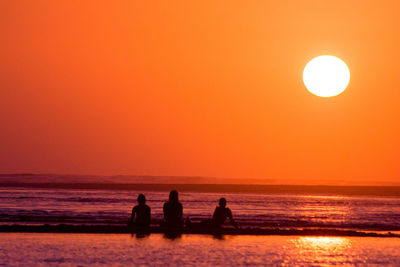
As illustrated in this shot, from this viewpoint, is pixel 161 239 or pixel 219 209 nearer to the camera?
pixel 161 239

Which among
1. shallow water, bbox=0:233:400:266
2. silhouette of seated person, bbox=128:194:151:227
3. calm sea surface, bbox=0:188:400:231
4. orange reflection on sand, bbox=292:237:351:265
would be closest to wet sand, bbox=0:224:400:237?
silhouette of seated person, bbox=128:194:151:227

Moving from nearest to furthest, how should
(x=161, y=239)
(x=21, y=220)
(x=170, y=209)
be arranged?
1. (x=161, y=239)
2. (x=170, y=209)
3. (x=21, y=220)

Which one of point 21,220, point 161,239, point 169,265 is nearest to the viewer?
point 169,265

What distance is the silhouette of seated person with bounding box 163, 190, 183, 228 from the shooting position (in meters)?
26.5

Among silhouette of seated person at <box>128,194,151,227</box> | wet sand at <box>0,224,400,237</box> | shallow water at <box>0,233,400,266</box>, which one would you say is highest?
silhouette of seated person at <box>128,194,151,227</box>

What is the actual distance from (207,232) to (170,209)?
189 centimetres

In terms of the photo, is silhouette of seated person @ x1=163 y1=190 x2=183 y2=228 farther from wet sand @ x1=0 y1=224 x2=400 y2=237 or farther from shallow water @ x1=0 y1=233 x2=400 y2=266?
shallow water @ x1=0 y1=233 x2=400 y2=266

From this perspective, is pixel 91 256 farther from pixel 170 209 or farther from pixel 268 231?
pixel 268 231

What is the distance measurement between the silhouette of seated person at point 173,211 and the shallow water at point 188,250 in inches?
39.9

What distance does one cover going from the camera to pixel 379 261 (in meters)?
21.6

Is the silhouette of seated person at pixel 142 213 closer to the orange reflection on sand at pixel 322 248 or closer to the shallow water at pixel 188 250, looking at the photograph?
the shallow water at pixel 188 250

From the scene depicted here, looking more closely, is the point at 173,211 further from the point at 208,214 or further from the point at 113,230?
the point at 208,214

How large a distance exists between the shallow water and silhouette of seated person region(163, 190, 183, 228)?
1.01 metres

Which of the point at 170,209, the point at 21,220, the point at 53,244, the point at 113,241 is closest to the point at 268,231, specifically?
the point at 170,209
